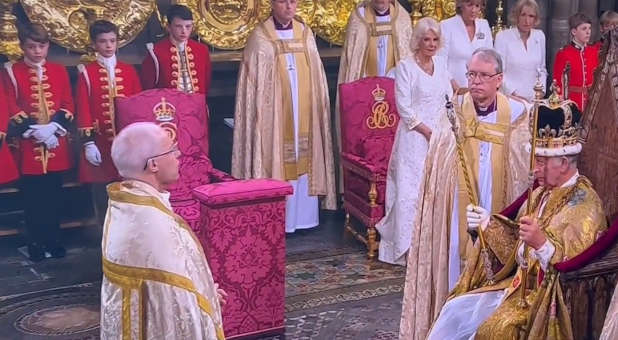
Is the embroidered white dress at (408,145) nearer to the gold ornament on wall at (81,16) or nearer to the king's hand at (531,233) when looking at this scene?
the gold ornament on wall at (81,16)

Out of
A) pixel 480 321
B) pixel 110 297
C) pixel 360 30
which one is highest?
pixel 360 30

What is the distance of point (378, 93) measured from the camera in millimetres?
7262

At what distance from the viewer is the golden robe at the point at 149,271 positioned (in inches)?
133

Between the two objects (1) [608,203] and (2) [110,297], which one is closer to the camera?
(2) [110,297]

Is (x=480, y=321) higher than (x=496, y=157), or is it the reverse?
(x=496, y=157)

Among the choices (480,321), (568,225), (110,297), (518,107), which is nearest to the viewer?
(110,297)

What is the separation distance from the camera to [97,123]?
23.1 feet

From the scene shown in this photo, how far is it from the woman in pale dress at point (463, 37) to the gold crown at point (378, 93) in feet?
3.05

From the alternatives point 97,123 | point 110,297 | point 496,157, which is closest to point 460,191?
point 496,157

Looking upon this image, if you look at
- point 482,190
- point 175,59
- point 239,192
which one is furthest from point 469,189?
point 175,59

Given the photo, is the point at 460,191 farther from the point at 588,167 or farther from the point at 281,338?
the point at 281,338

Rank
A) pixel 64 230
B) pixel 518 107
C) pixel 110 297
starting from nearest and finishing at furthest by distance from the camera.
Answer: pixel 110 297, pixel 518 107, pixel 64 230

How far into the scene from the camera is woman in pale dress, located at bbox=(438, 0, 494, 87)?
26.2 feet

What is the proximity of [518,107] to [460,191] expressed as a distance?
55 cm
